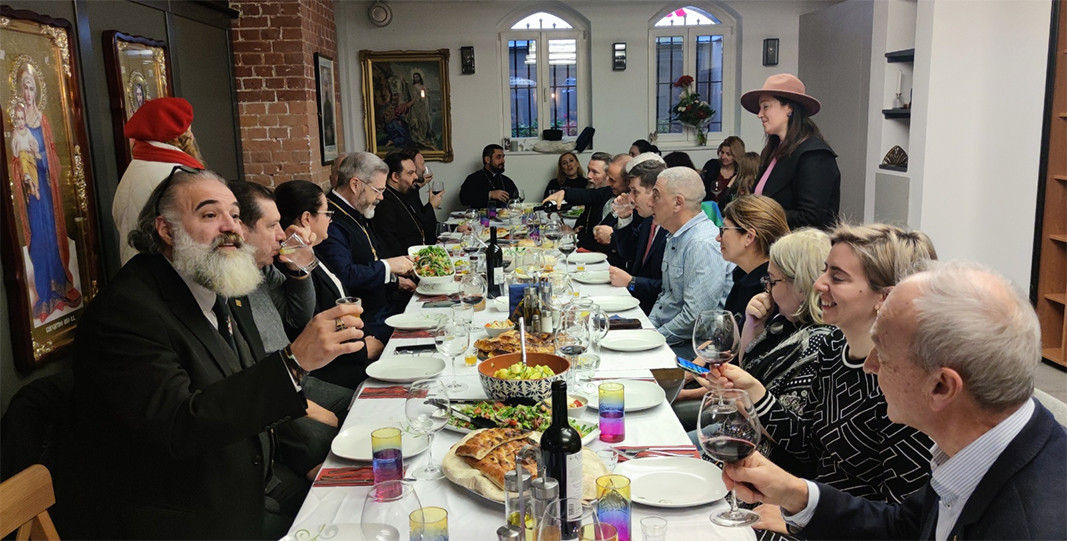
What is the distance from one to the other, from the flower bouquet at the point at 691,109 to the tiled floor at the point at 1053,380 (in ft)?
16.1

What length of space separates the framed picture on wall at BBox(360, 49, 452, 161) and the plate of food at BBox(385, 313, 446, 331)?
603 centimetres

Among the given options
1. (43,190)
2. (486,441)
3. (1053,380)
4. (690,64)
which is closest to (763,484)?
(486,441)

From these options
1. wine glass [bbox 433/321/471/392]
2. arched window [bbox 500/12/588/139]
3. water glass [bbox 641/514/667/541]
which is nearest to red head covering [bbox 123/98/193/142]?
wine glass [bbox 433/321/471/392]

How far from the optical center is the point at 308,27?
22.0ft

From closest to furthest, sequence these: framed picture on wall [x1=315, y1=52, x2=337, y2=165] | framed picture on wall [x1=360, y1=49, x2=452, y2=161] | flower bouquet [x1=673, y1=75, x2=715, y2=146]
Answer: framed picture on wall [x1=315, y1=52, x2=337, y2=165]
framed picture on wall [x1=360, y1=49, x2=452, y2=161]
flower bouquet [x1=673, y1=75, x2=715, y2=146]

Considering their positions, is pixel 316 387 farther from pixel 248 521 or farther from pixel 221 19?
pixel 221 19

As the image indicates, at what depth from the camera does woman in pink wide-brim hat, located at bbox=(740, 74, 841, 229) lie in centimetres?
399

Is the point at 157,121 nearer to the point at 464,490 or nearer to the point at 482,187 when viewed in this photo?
the point at 464,490

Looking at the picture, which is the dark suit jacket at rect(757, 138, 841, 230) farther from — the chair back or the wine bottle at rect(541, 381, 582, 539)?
the wine bottle at rect(541, 381, 582, 539)

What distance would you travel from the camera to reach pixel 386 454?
1.77 meters

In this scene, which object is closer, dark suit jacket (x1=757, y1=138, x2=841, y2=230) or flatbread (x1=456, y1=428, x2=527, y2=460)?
flatbread (x1=456, y1=428, x2=527, y2=460)

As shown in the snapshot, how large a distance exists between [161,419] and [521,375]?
897 mm

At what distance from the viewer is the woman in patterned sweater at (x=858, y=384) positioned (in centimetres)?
181

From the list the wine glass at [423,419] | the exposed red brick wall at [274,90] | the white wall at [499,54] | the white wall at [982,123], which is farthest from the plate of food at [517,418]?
the white wall at [499,54]
